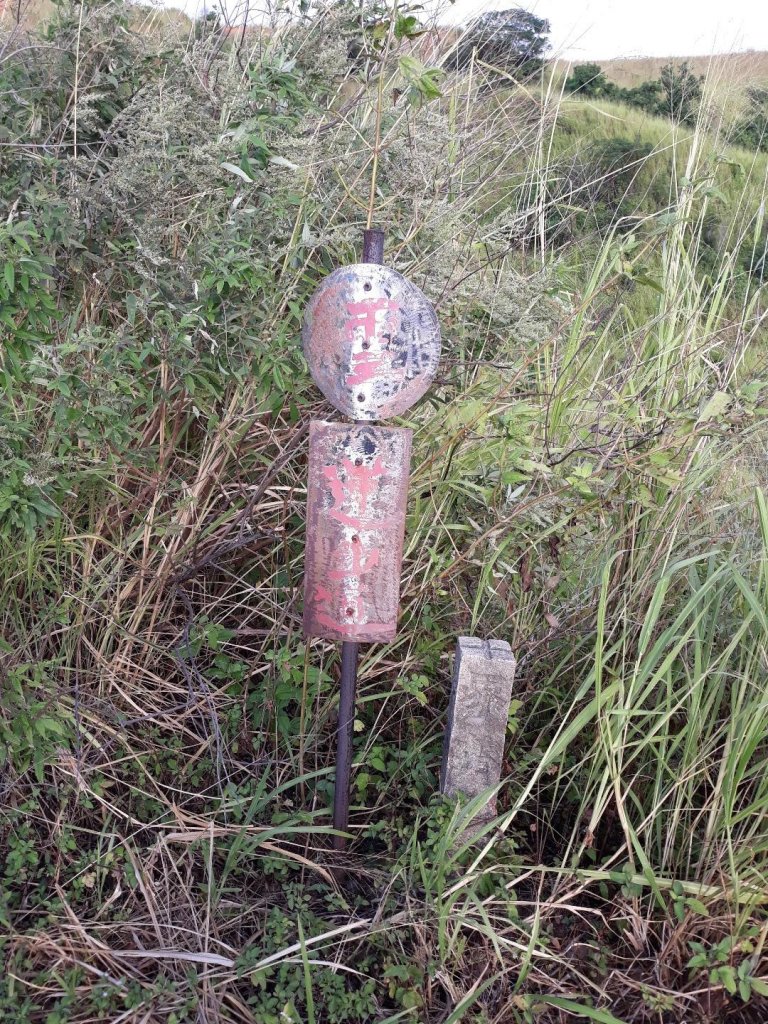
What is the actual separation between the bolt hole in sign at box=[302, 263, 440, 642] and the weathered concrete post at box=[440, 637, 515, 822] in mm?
215

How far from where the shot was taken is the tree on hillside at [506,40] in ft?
9.16

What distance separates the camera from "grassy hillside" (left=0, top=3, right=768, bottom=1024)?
1.52 m

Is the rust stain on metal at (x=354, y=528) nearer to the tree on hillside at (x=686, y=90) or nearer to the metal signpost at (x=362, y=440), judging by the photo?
the metal signpost at (x=362, y=440)

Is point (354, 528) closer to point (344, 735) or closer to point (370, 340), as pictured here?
point (370, 340)

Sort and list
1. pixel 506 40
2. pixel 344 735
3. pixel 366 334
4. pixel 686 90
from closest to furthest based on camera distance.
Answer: pixel 366 334 < pixel 344 735 < pixel 686 90 < pixel 506 40

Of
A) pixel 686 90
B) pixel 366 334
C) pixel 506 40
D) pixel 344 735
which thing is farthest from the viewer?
pixel 506 40

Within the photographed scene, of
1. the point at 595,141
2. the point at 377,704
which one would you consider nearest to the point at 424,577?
the point at 377,704

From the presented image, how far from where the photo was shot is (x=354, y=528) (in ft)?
4.91

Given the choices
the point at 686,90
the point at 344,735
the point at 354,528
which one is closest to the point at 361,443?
the point at 354,528

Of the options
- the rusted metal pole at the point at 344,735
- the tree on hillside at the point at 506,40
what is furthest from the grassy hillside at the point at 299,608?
the tree on hillside at the point at 506,40

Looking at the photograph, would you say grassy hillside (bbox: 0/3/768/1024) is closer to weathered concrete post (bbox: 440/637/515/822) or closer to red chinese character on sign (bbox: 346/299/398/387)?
weathered concrete post (bbox: 440/637/515/822)

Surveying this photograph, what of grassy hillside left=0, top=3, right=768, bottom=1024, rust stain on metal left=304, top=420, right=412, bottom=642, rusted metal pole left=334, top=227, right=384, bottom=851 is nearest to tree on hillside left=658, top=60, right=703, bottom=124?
grassy hillside left=0, top=3, right=768, bottom=1024

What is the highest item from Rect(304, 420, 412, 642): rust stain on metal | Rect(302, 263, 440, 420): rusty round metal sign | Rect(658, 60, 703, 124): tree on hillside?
Rect(658, 60, 703, 124): tree on hillside

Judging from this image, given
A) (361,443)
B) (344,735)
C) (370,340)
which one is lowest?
(344,735)
